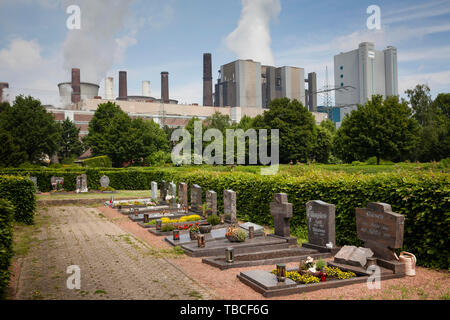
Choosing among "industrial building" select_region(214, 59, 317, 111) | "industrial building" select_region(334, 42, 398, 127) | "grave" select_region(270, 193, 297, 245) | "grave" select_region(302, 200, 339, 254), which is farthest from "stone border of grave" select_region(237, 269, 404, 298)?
"industrial building" select_region(214, 59, 317, 111)

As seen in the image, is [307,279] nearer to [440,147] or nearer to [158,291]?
[158,291]

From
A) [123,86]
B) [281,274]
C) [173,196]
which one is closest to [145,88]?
[123,86]

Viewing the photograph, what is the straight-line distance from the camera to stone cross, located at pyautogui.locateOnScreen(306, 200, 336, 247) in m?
11.1

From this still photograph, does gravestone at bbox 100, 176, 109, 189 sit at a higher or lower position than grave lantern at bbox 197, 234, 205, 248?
higher

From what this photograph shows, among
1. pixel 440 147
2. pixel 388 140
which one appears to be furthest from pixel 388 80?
pixel 388 140

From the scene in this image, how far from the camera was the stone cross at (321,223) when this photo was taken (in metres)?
11.1

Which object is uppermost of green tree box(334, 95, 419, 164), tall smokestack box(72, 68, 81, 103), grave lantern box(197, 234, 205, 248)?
tall smokestack box(72, 68, 81, 103)

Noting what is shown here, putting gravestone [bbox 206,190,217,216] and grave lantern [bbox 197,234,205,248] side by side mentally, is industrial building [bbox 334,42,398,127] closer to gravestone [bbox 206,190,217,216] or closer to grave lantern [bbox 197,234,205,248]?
gravestone [bbox 206,190,217,216]

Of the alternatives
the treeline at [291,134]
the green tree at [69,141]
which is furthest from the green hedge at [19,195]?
the green tree at [69,141]

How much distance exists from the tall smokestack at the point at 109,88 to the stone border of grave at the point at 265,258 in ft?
279

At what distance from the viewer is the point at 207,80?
9694cm

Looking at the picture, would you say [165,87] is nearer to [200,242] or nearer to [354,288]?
[200,242]

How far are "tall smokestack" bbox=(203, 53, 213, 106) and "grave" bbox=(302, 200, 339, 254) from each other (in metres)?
87.5

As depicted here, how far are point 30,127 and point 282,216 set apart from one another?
52274 millimetres
